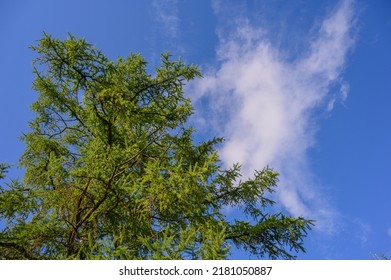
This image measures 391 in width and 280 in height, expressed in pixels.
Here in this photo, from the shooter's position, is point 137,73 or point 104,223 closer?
point 104,223

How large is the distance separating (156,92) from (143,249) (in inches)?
Result: 148

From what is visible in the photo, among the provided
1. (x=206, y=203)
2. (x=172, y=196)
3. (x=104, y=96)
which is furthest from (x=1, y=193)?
(x=206, y=203)

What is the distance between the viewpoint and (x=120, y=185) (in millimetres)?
6566

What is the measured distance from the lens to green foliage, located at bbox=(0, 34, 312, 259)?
5.95 meters

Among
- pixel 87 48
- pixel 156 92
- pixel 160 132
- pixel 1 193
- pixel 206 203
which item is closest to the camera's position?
pixel 1 193

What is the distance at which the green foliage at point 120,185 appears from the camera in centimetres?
595
